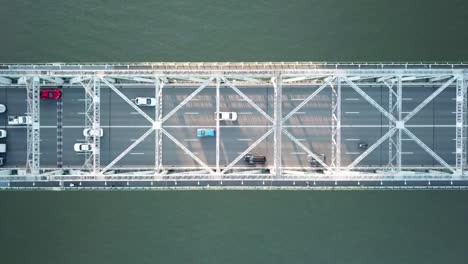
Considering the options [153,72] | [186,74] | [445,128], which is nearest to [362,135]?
[445,128]

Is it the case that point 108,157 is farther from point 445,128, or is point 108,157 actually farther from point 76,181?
point 445,128

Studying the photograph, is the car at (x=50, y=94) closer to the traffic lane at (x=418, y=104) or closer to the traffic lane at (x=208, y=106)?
the traffic lane at (x=208, y=106)

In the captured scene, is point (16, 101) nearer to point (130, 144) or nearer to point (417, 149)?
point (130, 144)

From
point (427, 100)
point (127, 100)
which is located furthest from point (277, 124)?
point (127, 100)

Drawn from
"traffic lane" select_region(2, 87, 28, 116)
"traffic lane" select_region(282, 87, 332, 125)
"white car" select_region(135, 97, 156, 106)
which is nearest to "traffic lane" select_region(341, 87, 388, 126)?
"traffic lane" select_region(282, 87, 332, 125)

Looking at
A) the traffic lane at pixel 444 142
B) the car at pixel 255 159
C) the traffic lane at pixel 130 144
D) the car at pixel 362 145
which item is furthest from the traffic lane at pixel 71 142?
the traffic lane at pixel 444 142
